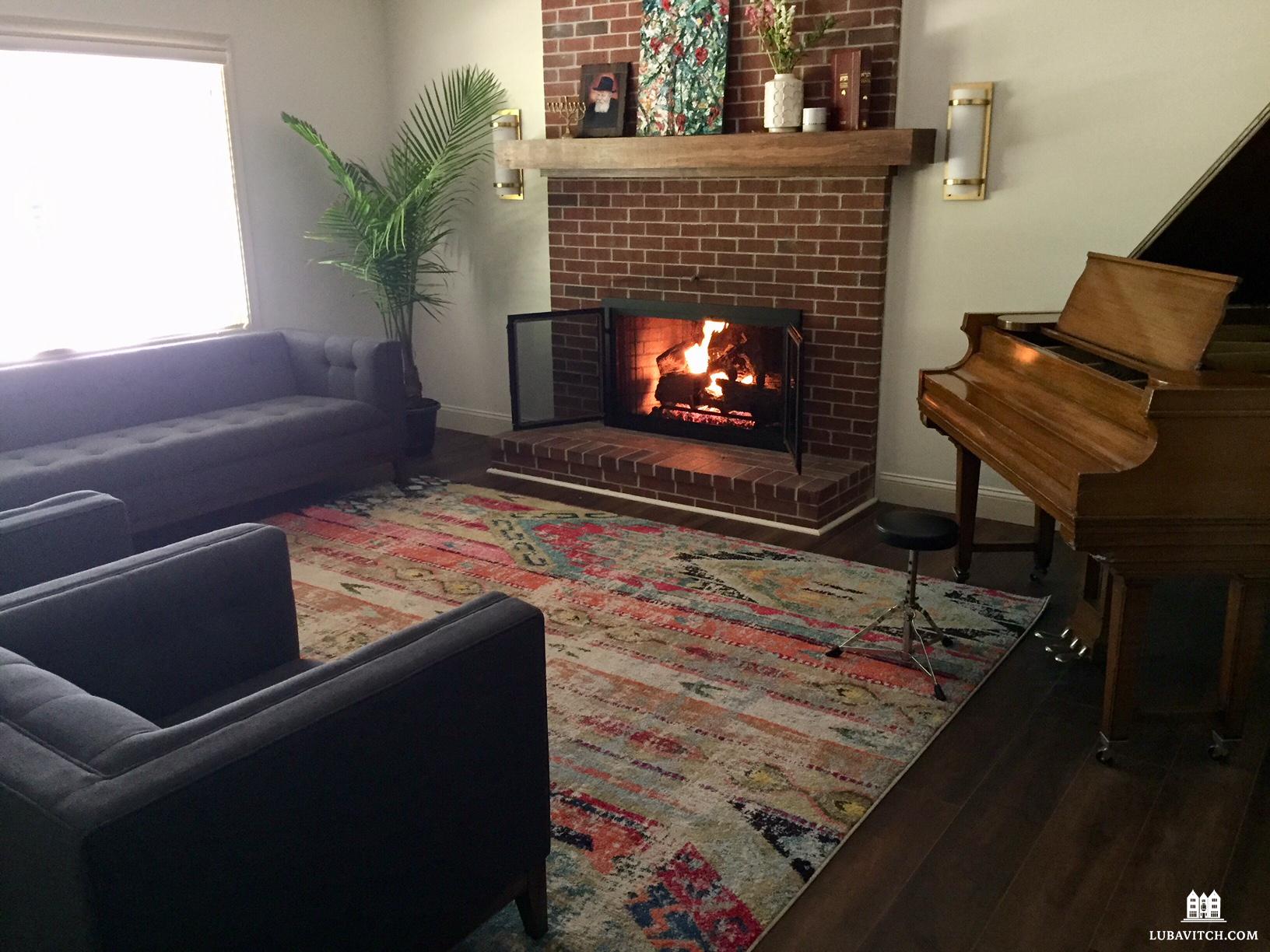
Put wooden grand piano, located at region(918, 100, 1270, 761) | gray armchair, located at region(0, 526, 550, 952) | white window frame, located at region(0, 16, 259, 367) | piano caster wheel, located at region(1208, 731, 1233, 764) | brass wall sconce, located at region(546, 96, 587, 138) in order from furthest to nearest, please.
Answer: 1. brass wall sconce, located at region(546, 96, 587, 138)
2. white window frame, located at region(0, 16, 259, 367)
3. piano caster wheel, located at region(1208, 731, 1233, 764)
4. wooden grand piano, located at region(918, 100, 1270, 761)
5. gray armchair, located at region(0, 526, 550, 952)

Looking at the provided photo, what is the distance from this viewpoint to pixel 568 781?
2637mm

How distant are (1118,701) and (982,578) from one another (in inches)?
49.2

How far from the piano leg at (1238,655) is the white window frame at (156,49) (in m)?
4.43

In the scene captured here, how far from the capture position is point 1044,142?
4074mm

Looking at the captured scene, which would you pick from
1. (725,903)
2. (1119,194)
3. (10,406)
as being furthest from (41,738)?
(1119,194)

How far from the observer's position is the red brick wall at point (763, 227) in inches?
175

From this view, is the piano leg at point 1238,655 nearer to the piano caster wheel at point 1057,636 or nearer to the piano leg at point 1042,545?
the piano caster wheel at point 1057,636

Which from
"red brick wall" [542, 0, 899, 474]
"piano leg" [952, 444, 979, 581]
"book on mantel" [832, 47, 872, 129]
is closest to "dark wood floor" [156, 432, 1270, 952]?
"piano leg" [952, 444, 979, 581]

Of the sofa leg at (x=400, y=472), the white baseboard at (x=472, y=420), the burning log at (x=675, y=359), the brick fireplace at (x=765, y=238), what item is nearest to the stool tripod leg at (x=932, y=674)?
the brick fireplace at (x=765, y=238)

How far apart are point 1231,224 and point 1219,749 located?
60.3 inches

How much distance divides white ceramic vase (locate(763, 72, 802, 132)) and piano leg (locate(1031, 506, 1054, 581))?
1.90m

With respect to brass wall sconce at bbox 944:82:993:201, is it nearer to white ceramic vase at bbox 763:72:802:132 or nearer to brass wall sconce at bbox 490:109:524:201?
white ceramic vase at bbox 763:72:802:132

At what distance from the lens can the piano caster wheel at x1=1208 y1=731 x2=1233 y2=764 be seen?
2703 millimetres

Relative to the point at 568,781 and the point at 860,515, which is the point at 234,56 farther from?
the point at 568,781
